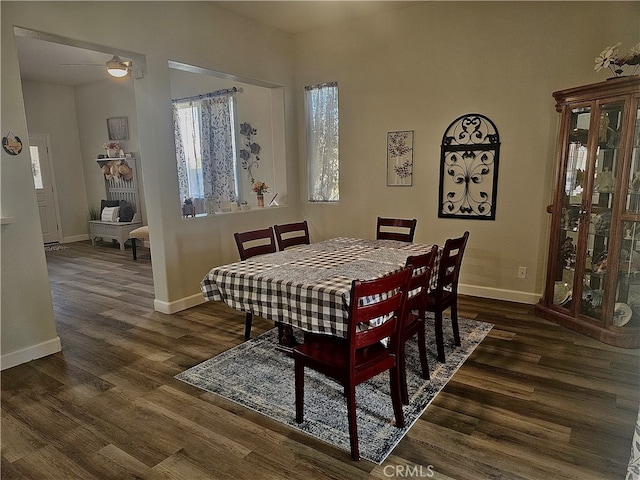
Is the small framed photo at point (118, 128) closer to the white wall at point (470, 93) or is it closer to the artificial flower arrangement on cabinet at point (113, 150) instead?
the artificial flower arrangement on cabinet at point (113, 150)

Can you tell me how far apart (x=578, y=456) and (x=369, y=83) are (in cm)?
396

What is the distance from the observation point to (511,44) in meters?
3.72

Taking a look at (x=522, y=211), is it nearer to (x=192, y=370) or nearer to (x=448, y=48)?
(x=448, y=48)

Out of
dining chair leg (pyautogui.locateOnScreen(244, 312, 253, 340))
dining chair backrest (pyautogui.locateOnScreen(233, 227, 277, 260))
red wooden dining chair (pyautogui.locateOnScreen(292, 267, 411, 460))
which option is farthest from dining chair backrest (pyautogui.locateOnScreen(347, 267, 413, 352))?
dining chair leg (pyautogui.locateOnScreen(244, 312, 253, 340))

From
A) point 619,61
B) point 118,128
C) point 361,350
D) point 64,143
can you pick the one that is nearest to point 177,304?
point 361,350

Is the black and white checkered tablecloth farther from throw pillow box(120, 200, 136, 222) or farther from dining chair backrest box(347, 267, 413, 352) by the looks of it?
throw pillow box(120, 200, 136, 222)

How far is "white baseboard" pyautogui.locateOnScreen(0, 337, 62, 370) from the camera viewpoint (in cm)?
284

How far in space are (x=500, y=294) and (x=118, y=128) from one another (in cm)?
707

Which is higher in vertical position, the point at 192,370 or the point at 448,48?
the point at 448,48

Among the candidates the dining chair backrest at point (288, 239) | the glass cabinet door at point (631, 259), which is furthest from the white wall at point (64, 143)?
the glass cabinet door at point (631, 259)

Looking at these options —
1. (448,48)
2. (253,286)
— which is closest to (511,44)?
(448,48)

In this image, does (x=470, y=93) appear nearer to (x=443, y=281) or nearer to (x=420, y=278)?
(x=443, y=281)

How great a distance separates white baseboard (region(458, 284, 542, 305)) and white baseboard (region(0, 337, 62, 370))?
384 centimetres

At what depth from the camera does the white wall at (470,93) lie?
3.54 metres
